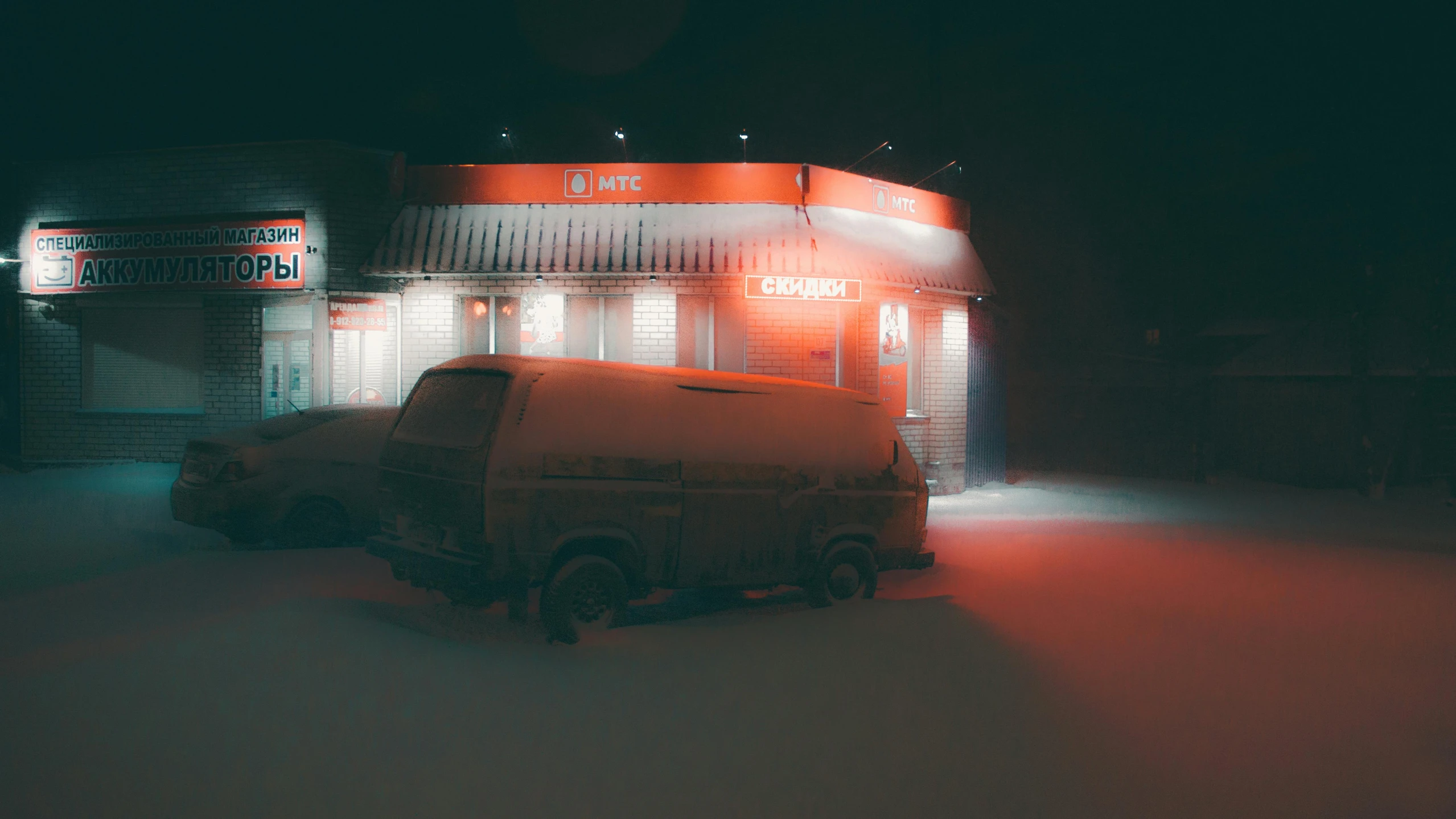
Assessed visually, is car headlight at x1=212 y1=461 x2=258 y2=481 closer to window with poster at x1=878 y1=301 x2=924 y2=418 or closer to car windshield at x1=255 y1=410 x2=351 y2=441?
car windshield at x1=255 y1=410 x2=351 y2=441

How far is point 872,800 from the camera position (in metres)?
3.76

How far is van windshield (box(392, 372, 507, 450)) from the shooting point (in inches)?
229

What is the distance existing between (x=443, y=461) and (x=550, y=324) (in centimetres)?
829

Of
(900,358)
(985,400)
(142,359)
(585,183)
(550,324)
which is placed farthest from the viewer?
(985,400)

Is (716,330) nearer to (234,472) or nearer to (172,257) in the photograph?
(234,472)

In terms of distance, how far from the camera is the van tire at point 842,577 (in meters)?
7.26

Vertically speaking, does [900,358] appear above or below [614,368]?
above

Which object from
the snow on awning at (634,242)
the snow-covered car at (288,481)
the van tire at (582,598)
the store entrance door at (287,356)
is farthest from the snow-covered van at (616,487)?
the store entrance door at (287,356)

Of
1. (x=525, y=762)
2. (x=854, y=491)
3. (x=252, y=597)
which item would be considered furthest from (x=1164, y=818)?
(x=252, y=597)

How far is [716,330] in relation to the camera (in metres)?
14.0

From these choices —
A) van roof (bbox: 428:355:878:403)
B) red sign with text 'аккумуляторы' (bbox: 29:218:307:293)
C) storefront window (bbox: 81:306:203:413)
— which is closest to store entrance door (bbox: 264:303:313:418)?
red sign with text 'аккумуляторы' (bbox: 29:218:307:293)

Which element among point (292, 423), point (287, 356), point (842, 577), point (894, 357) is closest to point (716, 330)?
point (894, 357)

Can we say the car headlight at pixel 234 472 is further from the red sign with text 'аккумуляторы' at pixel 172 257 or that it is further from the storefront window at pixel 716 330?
the storefront window at pixel 716 330

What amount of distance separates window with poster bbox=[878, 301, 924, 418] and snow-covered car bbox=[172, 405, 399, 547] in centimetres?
866
